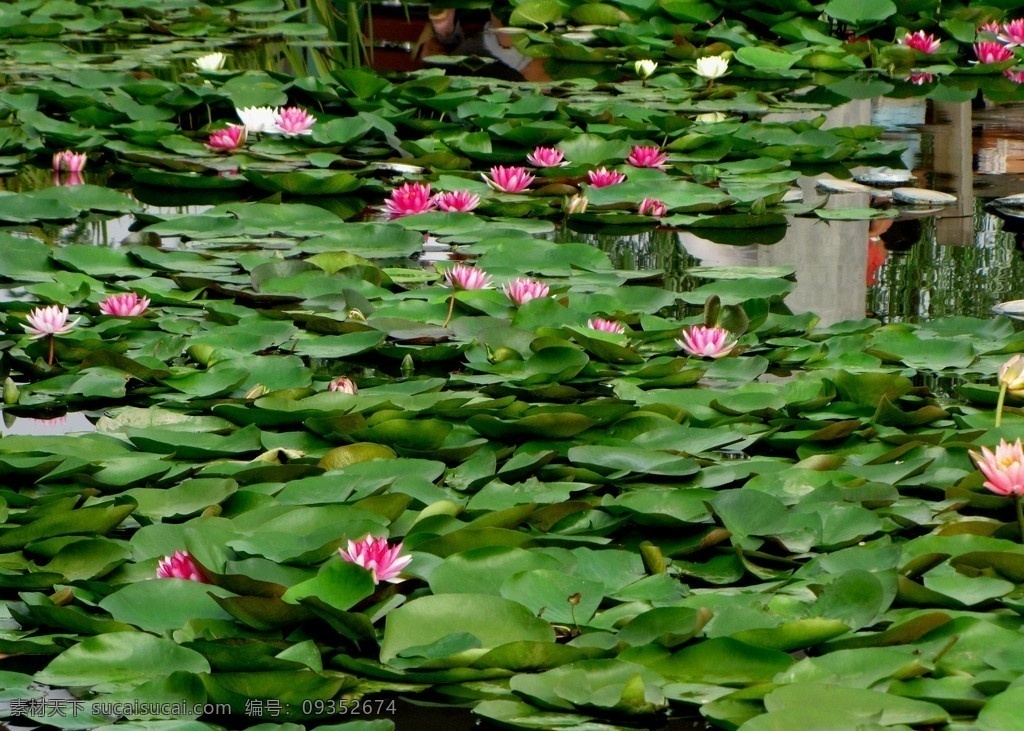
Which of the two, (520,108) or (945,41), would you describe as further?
(945,41)

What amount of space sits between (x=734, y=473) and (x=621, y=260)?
1300mm

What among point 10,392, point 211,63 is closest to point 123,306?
point 10,392

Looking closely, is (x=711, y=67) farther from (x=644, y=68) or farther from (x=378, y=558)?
(x=378, y=558)

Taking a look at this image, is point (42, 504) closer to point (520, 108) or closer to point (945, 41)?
point (520, 108)

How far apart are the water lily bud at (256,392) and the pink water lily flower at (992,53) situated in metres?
4.00

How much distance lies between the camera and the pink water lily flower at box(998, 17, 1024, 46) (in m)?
5.64

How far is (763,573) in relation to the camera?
174 centimetres

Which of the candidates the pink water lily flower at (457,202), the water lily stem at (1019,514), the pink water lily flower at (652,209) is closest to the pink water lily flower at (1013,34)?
the pink water lily flower at (652,209)

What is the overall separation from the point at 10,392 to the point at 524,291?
992mm

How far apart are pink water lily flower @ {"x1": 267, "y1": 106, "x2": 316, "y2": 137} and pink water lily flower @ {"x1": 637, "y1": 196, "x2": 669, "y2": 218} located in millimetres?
1225

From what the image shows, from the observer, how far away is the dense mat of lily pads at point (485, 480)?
4.95ft

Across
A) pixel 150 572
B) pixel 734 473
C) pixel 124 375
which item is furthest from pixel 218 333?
pixel 734 473

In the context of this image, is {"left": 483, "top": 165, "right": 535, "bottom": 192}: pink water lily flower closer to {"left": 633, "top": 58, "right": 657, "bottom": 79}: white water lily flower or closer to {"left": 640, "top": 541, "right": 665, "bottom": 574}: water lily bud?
{"left": 633, "top": 58, "right": 657, "bottom": 79}: white water lily flower

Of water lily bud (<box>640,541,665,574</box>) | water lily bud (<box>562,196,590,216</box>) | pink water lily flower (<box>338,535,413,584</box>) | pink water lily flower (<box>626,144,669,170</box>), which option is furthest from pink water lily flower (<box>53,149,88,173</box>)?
water lily bud (<box>640,541,665,574</box>)
